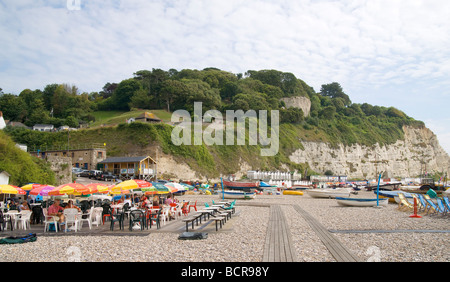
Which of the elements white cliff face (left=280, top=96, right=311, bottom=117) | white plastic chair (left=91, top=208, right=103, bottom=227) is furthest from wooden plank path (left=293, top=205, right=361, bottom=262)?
white cliff face (left=280, top=96, right=311, bottom=117)

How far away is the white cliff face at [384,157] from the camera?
8631 centimetres

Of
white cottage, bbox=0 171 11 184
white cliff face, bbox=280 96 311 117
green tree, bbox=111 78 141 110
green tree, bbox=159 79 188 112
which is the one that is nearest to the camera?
white cottage, bbox=0 171 11 184

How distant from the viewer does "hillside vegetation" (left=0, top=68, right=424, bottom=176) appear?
5253 cm

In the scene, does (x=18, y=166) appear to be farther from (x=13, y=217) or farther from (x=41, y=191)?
(x=13, y=217)

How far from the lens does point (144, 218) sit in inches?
499

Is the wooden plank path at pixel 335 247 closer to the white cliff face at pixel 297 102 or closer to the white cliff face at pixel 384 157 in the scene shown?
the white cliff face at pixel 384 157

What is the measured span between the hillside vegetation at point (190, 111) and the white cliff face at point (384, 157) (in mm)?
2521

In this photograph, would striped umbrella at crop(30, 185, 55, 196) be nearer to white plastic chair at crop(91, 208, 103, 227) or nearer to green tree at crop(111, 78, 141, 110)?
white plastic chair at crop(91, 208, 103, 227)

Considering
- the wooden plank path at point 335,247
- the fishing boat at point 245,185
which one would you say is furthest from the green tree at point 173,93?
the wooden plank path at point 335,247

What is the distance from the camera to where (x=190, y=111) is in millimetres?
74375

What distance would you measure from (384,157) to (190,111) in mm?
63209

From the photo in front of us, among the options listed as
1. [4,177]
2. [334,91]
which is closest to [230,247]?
[4,177]

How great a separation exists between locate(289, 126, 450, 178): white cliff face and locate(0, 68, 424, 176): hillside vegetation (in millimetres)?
2521
